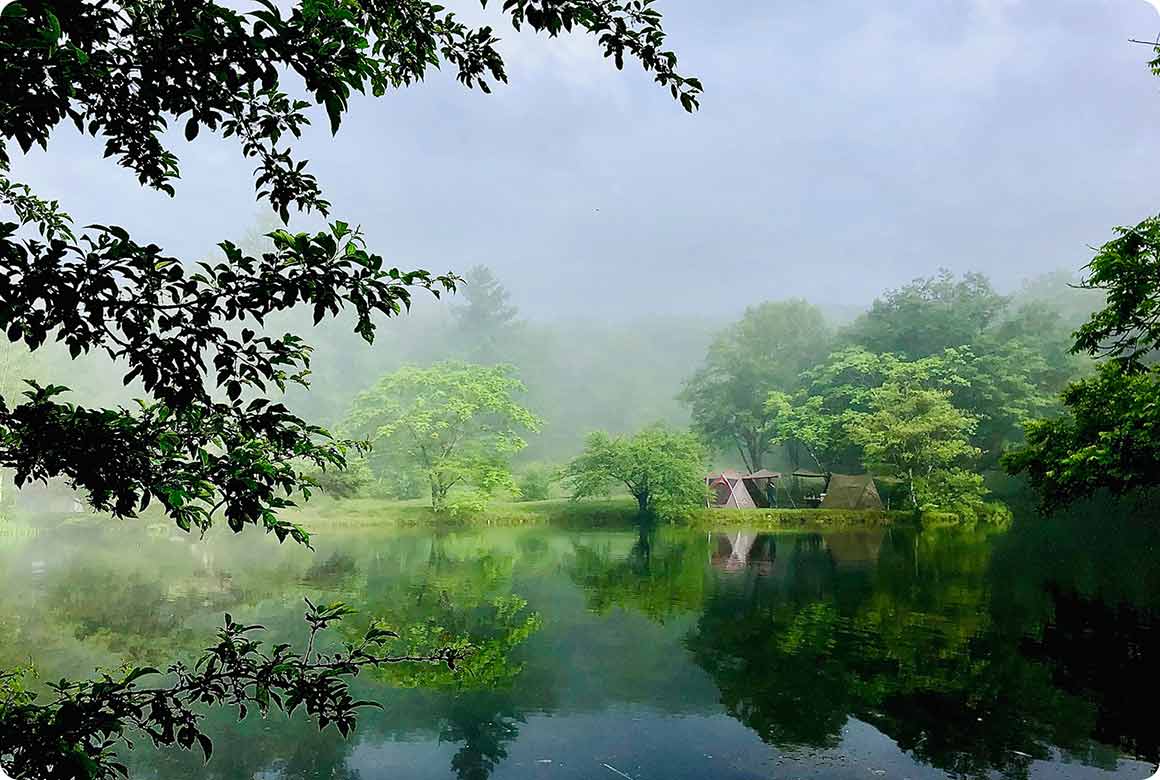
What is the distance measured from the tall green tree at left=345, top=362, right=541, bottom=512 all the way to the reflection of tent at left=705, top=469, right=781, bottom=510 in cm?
674

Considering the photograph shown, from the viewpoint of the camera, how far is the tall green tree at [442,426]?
2103cm

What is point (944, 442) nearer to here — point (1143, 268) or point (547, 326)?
point (1143, 268)

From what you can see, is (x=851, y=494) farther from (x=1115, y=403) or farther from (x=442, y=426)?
(x=1115, y=403)

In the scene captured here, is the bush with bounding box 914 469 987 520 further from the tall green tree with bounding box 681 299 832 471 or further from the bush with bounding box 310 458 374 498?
the bush with bounding box 310 458 374 498

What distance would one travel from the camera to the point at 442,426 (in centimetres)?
2164

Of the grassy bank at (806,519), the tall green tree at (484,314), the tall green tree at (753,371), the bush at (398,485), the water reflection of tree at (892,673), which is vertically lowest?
the water reflection of tree at (892,673)

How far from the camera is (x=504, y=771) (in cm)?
398

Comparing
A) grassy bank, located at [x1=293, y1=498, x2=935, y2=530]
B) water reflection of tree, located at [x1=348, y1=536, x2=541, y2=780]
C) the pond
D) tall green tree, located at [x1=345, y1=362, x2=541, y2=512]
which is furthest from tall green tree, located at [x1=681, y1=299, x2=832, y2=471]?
water reflection of tree, located at [x1=348, y1=536, x2=541, y2=780]

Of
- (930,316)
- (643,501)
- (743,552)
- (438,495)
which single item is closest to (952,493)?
(643,501)

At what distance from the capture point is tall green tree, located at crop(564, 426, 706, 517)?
20562 millimetres

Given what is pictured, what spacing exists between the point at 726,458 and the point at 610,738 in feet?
86.5

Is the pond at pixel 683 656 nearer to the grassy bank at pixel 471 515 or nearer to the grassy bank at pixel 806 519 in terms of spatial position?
the grassy bank at pixel 806 519

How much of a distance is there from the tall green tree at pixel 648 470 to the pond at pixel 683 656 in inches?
299

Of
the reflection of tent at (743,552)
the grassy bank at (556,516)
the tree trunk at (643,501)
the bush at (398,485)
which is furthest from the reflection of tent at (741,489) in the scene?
the bush at (398,485)
